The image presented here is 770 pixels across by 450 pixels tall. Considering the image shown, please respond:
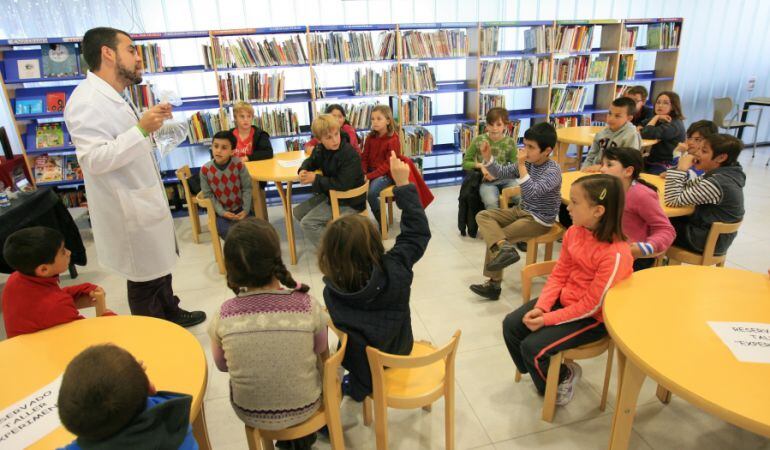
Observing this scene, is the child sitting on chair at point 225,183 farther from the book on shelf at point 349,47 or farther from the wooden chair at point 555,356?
the wooden chair at point 555,356

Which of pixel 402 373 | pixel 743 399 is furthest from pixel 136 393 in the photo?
pixel 743 399

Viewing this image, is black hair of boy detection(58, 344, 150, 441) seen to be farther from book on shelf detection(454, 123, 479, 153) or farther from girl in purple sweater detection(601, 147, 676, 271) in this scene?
book on shelf detection(454, 123, 479, 153)

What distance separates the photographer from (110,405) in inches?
34.2

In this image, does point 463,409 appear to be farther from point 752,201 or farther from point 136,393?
point 752,201

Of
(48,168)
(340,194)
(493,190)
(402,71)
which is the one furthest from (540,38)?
(48,168)

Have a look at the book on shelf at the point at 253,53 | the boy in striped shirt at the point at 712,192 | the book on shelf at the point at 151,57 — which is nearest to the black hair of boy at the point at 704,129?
the boy in striped shirt at the point at 712,192

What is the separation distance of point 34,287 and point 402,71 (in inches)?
165

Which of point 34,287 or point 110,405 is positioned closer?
point 110,405

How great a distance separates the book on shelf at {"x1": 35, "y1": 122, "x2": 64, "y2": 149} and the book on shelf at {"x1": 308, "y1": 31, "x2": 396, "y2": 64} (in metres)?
2.63

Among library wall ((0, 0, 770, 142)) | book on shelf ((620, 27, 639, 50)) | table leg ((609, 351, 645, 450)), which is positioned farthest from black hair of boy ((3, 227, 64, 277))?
book on shelf ((620, 27, 639, 50))

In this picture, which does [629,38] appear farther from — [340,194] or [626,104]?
[340,194]

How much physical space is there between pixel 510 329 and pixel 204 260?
8.74 feet

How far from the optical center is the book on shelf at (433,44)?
4.90 meters

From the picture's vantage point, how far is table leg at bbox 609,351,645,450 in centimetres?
146
